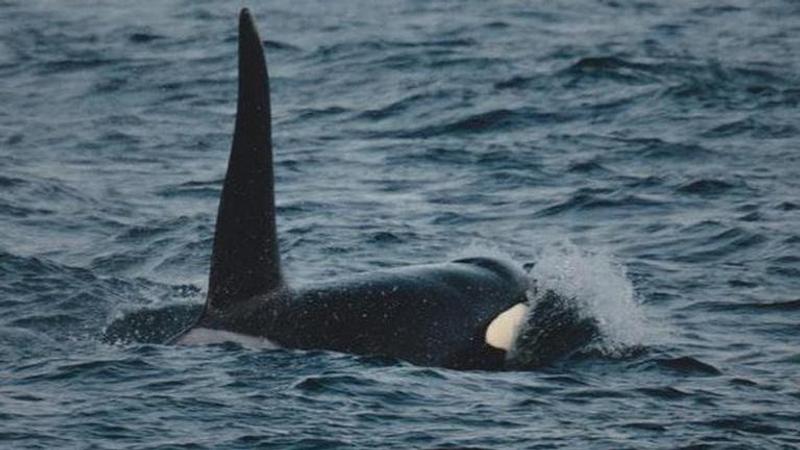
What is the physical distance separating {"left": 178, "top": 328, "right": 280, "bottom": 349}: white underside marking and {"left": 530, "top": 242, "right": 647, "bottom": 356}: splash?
1.84 m

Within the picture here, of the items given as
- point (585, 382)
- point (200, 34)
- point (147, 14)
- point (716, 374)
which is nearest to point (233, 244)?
point (585, 382)

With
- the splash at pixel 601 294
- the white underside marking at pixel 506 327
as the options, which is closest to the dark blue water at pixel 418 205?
the splash at pixel 601 294

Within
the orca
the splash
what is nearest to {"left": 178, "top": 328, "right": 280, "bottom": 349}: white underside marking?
the orca

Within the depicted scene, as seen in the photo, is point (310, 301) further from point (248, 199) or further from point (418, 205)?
point (418, 205)

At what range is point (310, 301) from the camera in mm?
9656

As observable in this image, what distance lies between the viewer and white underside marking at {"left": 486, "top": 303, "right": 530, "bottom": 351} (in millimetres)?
9602

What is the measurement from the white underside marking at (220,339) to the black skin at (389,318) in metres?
0.04

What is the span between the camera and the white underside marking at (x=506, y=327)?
9.60 meters

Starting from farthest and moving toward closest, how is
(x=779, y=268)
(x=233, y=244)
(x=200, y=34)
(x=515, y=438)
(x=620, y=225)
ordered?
(x=200, y=34)
(x=620, y=225)
(x=779, y=268)
(x=233, y=244)
(x=515, y=438)

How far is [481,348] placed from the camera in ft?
31.7

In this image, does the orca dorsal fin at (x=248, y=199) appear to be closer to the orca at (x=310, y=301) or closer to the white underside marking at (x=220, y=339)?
the orca at (x=310, y=301)

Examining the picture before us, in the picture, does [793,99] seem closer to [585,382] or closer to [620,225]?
[620,225]

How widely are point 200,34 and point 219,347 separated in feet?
56.6

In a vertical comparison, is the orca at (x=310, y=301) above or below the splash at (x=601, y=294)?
above
